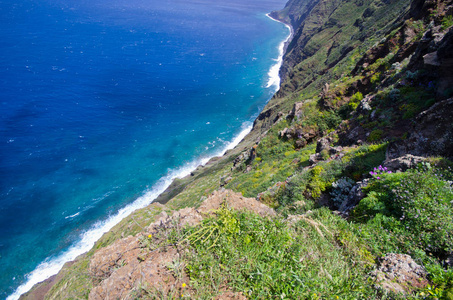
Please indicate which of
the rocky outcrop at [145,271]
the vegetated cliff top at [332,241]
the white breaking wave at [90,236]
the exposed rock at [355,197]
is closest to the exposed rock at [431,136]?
the vegetated cliff top at [332,241]

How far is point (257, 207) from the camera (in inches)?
372

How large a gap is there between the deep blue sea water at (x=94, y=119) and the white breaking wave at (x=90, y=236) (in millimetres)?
226

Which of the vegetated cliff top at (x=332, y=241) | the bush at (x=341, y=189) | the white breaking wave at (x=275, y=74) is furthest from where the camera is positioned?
the white breaking wave at (x=275, y=74)

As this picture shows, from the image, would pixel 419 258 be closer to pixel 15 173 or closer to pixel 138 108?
pixel 15 173

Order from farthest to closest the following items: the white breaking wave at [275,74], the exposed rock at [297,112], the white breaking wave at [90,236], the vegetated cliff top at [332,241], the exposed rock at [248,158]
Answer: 1. the white breaking wave at [275,74]
2. the white breaking wave at [90,236]
3. the exposed rock at [248,158]
4. the exposed rock at [297,112]
5. the vegetated cliff top at [332,241]

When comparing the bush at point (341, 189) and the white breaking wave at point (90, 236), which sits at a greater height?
the bush at point (341, 189)

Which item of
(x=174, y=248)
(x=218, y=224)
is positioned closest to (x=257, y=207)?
(x=218, y=224)

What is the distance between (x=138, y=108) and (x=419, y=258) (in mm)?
89708

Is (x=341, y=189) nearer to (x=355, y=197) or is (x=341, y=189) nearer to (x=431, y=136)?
(x=355, y=197)

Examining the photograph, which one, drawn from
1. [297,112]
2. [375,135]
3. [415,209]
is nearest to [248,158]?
[297,112]

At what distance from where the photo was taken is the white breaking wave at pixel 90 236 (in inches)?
1516

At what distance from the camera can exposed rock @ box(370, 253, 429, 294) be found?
491 centimetres

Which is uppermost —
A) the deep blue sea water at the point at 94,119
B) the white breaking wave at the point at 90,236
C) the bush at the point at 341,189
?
the bush at the point at 341,189

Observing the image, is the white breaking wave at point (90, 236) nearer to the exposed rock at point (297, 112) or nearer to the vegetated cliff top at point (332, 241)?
the exposed rock at point (297, 112)
